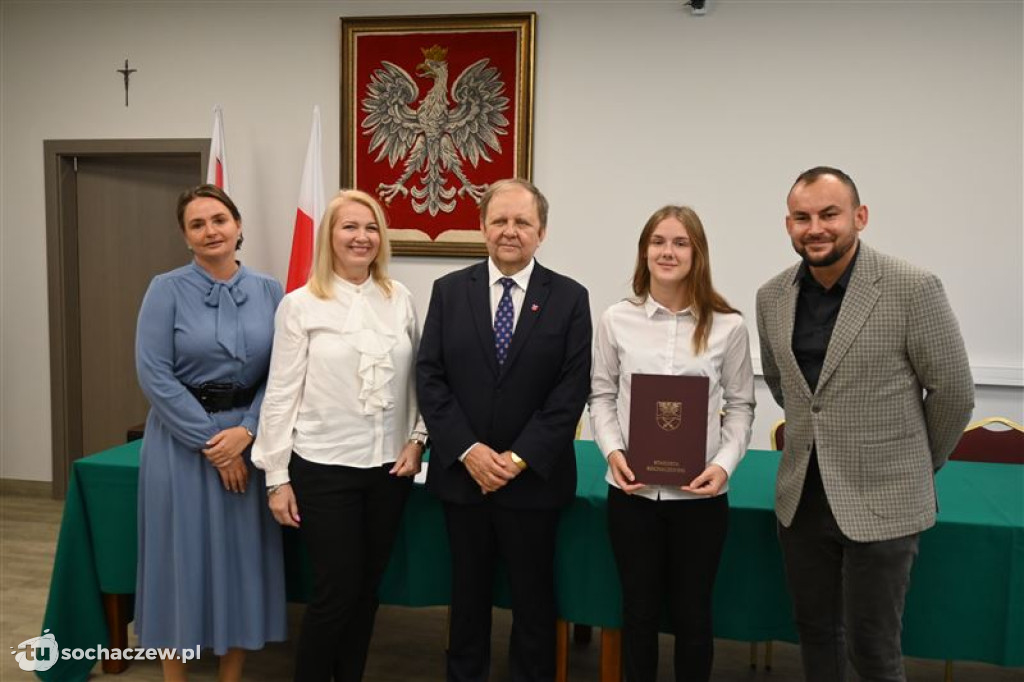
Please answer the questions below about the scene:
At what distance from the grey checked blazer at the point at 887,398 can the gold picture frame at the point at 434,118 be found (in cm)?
280

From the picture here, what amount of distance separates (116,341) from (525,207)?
4007 mm

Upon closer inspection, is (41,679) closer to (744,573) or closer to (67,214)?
(744,573)

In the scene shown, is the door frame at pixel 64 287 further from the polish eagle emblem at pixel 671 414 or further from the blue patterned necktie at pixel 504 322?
the polish eagle emblem at pixel 671 414

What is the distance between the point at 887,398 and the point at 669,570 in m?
0.72

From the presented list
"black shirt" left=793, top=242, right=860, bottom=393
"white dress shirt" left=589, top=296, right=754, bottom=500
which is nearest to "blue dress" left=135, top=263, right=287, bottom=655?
"white dress shirt" left=589, top=296, right=754, bottom=500

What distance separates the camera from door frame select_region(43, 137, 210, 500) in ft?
16.5

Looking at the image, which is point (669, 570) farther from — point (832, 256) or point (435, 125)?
point (435, 125)

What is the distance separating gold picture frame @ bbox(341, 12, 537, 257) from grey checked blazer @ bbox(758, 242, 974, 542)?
2798 millimetres

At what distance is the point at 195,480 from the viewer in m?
2.37

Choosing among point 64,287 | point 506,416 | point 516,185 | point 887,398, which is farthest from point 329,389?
point 64,287

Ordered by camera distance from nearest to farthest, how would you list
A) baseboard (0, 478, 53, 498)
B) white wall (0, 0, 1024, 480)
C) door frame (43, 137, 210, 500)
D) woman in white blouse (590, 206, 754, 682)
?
woman in white blouse (590, 206, 754, 682) < white wall (0, 0, 1024, 480) < door frame (43, 137, 210, 500) < baseboard (0, 478, 53, 498)

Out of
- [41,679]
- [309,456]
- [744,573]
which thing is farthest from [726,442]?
[41,679]

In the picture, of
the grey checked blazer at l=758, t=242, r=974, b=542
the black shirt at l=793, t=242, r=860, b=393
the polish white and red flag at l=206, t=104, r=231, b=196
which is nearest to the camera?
the grey checked blazer at l=758, t=242, r=974, b=542

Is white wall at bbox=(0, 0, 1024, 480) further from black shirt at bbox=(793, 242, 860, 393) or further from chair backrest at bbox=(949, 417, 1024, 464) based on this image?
black shirt at bbox=(793, 242, 860, 393)
